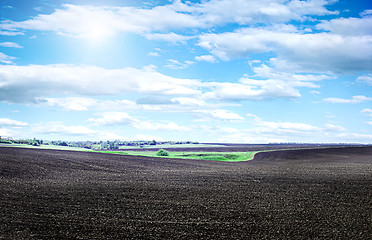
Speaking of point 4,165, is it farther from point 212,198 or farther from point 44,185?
point 212,198

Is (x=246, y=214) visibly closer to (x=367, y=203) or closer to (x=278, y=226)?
(x=278, y=226)

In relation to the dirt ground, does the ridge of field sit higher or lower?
higher

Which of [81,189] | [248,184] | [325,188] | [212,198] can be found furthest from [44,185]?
[325,188]

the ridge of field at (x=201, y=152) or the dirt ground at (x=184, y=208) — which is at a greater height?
the ridge of field at (x=201, y=152)

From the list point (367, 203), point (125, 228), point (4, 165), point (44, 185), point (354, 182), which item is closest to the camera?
point (125, 228)

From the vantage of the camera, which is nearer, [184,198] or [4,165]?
[184,198]

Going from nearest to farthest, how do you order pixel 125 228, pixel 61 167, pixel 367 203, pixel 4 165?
pixel 125 228 < pixel 367 203 < pixel 4 165 < pixel 61 167

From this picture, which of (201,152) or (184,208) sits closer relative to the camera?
(184,208)

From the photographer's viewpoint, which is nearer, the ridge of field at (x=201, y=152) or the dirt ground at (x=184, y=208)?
the dirt ground at (x=184, y=208)

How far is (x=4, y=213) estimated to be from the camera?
549 inches

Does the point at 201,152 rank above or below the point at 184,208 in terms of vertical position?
above

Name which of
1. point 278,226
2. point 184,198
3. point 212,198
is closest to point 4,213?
point 184,198

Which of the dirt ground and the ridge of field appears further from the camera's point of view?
the ridge of field

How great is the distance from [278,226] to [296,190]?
25.7ft
